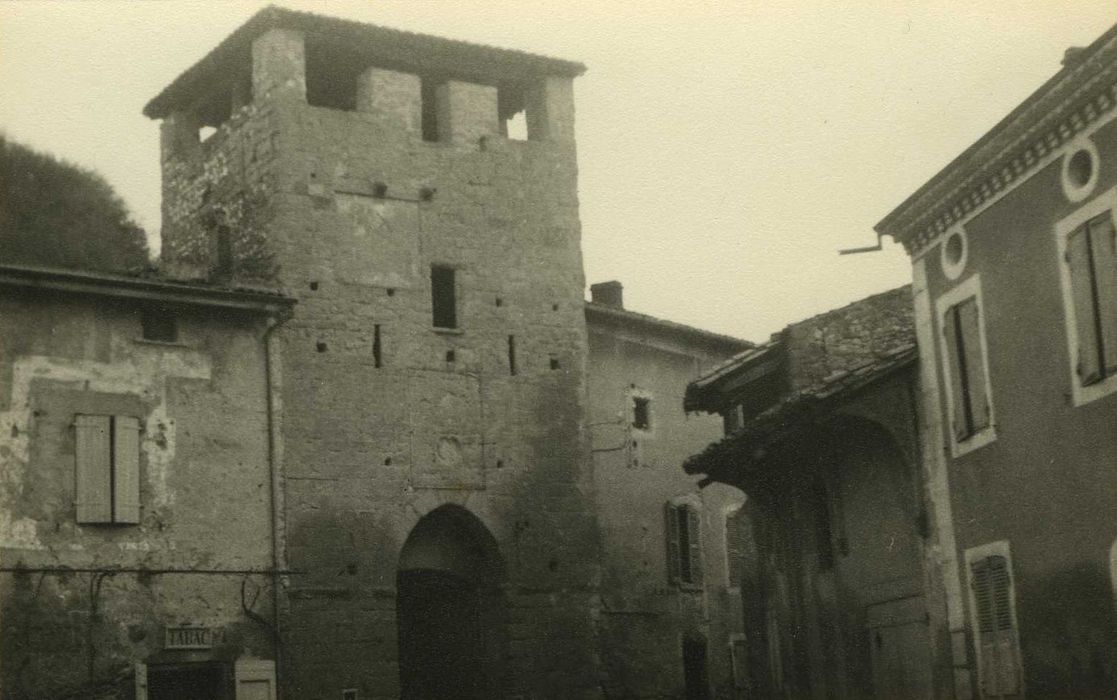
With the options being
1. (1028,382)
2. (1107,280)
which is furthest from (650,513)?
(1107,280)

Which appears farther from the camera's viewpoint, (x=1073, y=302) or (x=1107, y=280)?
(x=1073, y=302)

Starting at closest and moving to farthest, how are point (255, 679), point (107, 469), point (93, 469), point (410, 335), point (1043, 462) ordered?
point (1043, 462), point (93, 469), point (107, 469), point (255, 679), point (410, 335)

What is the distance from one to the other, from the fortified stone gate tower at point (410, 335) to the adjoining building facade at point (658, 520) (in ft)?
6.57

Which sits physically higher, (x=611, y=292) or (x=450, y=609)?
(x=611, y=292)

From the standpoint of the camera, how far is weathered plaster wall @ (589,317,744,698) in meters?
30.4

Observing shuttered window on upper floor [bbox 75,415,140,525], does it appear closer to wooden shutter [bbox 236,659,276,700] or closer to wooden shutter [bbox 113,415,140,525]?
wooden shutter [bbox 113,415,140,525]

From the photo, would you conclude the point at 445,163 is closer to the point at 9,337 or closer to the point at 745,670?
the point at 9,337

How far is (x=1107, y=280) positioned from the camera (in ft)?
49.6

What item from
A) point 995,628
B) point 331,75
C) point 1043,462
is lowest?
point 995,628

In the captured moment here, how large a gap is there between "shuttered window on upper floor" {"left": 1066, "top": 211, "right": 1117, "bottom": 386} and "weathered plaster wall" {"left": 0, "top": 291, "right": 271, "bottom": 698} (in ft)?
40.9

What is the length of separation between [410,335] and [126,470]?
5395 mm

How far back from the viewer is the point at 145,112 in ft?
99.7

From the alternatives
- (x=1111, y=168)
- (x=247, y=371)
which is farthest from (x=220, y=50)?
(x=1111, y=168)

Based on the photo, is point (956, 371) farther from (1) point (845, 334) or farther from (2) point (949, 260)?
(1) point (845, 334)
